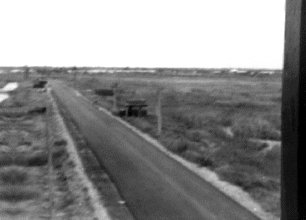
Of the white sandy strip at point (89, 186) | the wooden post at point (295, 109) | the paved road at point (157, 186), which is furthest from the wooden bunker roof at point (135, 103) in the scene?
the wooden post at point (295, 109)

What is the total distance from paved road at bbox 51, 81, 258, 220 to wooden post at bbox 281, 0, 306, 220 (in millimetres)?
11018

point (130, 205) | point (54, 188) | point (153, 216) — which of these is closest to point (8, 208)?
point (54, 188)

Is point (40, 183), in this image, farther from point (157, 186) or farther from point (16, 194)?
point (157, 186)

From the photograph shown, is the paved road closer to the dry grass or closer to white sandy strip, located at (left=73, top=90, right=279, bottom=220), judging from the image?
white sandy strip, located at (left=73, top=90, right=279, bottom=220)

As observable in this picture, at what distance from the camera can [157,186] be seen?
16109mm

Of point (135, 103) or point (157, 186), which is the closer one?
point (157, 186)

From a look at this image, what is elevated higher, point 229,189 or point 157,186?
point 157,186

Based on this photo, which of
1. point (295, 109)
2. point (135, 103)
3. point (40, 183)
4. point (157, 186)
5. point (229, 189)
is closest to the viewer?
point (295, 109)

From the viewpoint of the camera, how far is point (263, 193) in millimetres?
16094

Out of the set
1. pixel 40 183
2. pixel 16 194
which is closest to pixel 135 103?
pixel 40 183

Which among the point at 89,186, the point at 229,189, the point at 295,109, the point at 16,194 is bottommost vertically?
the point at 16,194

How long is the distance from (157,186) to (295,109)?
14767 millimetres

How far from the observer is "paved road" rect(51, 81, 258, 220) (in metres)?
13.0

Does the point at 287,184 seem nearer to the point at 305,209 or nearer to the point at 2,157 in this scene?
the point at 305,209
